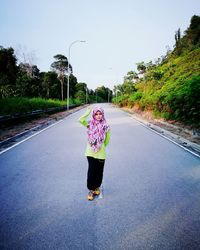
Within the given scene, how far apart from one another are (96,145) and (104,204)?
103cm

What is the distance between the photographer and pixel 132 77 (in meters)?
47.9

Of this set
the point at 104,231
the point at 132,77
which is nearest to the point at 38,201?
the point at 104,231

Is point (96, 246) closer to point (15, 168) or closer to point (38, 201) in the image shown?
point (38, 201)

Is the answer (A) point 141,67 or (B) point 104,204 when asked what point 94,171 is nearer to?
(B) point 104,204

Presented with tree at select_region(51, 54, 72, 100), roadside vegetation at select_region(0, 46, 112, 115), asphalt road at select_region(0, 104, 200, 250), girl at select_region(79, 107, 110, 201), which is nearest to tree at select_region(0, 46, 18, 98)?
roadside vegetation at select_region(0, 46, 112, 115)

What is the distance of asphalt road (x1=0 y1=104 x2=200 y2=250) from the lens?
9.73 feet

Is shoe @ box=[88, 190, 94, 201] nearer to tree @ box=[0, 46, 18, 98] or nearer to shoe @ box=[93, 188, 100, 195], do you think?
shoe @ box=[93, 188, 100, 195]

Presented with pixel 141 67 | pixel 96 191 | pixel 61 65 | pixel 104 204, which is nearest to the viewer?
pixel 104 204

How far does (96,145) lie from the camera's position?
4.12 metres

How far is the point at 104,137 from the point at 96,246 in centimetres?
187

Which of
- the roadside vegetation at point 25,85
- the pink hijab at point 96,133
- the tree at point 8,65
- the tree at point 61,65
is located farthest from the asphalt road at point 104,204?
the tree at point 61,65

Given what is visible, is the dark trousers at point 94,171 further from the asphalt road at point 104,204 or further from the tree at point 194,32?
the tree at point 194,32

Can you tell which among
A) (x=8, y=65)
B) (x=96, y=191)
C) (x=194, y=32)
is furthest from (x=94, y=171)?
(x=194, y=32)

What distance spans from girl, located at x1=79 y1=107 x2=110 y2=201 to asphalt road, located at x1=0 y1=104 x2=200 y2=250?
0.31m
